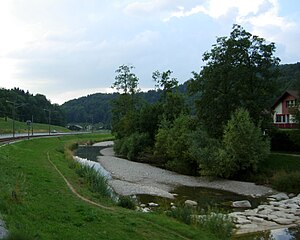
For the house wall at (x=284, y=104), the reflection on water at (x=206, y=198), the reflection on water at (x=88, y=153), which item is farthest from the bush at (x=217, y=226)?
the house wall at (x=284, y=104)

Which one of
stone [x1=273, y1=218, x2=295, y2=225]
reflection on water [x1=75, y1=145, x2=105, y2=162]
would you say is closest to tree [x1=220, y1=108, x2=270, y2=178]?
stone [x1=273, y1=218, x2=295, y2=225]

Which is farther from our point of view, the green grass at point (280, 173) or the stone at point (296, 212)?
the green grass at point (280, 173)

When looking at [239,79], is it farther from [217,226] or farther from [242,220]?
[217,226]

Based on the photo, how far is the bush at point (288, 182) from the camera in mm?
33219

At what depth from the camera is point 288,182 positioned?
111ft

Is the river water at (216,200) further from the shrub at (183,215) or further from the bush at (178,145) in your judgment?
the bush at (178,145)

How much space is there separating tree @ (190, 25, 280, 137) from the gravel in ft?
26.5

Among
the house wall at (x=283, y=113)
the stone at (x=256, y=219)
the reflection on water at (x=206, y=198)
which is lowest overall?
the reflection on water at (x=206, y=198)

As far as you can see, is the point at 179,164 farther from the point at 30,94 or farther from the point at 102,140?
the point at 30,94

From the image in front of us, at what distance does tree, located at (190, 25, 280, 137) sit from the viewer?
148 feet

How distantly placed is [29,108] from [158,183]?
143 metres

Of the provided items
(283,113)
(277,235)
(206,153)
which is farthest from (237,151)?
(283,113)

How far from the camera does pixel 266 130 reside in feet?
151

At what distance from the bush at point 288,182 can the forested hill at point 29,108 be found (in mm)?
122406
